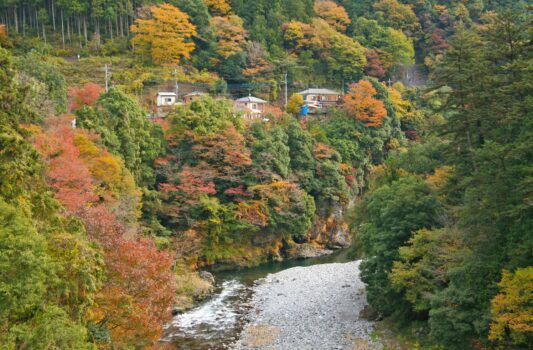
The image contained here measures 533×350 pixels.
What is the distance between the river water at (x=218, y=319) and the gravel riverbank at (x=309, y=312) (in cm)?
59

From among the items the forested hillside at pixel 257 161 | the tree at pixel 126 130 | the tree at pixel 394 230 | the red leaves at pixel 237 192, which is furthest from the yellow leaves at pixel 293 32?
the tree at pixel 394 230

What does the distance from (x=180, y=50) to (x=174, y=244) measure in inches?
1019

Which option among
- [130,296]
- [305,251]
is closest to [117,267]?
[130,296]

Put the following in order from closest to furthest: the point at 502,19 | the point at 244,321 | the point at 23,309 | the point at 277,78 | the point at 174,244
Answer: the point at 23,309
the point at 502,19
the point at 244,321
the point at 174,244
the point at 277,78

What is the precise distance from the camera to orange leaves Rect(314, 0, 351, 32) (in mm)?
66000

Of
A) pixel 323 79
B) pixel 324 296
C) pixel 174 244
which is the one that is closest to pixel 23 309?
pixel 324 296

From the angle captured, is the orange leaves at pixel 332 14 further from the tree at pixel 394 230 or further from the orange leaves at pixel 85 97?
the tree at pixel 394 230

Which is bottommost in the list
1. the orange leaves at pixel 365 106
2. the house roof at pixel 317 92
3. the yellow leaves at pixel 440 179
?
the yellow leaves at pixel 440 179

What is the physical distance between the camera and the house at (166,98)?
46.5 meters

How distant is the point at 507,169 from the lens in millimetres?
14422

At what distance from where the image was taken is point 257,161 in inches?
1486

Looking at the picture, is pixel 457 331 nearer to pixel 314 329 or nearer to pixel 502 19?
pixel 314 329

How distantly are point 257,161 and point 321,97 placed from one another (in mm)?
19838

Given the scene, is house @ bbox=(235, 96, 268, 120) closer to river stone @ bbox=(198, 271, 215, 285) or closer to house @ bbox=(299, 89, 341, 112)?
house @ bbox=(299, 89, 341, 112)
